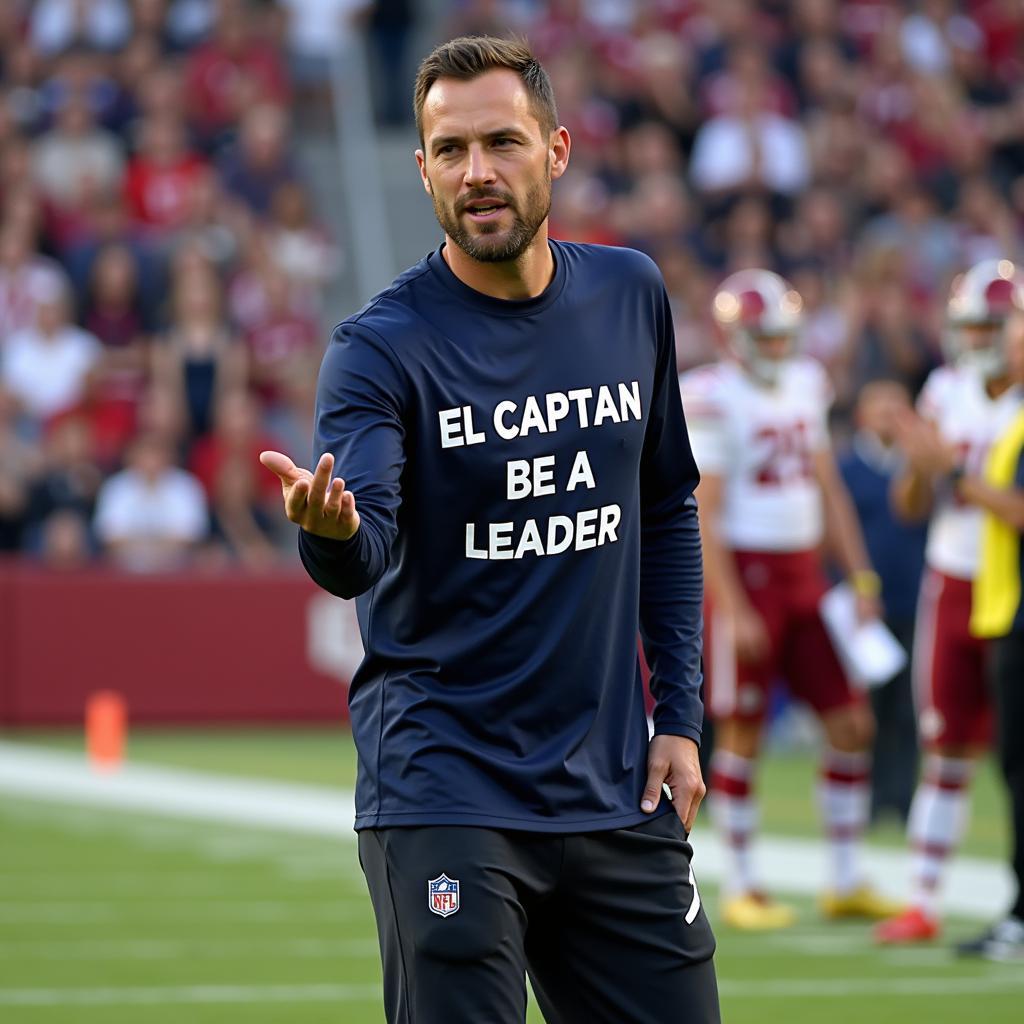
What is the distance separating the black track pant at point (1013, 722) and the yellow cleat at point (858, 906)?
980mm

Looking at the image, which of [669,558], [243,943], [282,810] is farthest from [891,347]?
[669,558]

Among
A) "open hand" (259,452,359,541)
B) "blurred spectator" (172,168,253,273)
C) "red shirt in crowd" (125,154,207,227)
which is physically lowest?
"open hand" (259,452,359,541)

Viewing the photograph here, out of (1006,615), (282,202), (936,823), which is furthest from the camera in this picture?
(282,202)

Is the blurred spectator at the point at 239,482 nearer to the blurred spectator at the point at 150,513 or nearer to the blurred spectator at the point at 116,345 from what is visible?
the blurred spectator at the point at 150,513

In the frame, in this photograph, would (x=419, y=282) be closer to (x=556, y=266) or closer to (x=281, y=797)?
(x=556, y=266)

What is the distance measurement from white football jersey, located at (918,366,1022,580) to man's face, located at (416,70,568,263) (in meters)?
4.78

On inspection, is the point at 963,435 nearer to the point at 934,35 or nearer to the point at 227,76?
the point at 227,76

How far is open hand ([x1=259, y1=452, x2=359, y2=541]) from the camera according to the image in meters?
3.47

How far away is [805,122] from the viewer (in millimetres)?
21984

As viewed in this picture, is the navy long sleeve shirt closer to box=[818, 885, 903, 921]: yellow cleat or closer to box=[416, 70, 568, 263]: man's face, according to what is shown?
box=[416, 70, 568, 263]: man's face

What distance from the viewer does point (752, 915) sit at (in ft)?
29.0

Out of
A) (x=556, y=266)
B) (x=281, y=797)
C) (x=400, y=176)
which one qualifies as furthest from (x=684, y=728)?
(x=400, y=176)

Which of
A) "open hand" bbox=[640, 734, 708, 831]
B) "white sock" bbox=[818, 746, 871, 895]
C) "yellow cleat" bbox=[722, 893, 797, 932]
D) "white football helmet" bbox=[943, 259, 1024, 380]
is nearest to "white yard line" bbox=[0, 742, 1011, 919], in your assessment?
"white sock" bbox=[818, 746, 871, 895]

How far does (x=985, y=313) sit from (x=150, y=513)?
9.69 m
